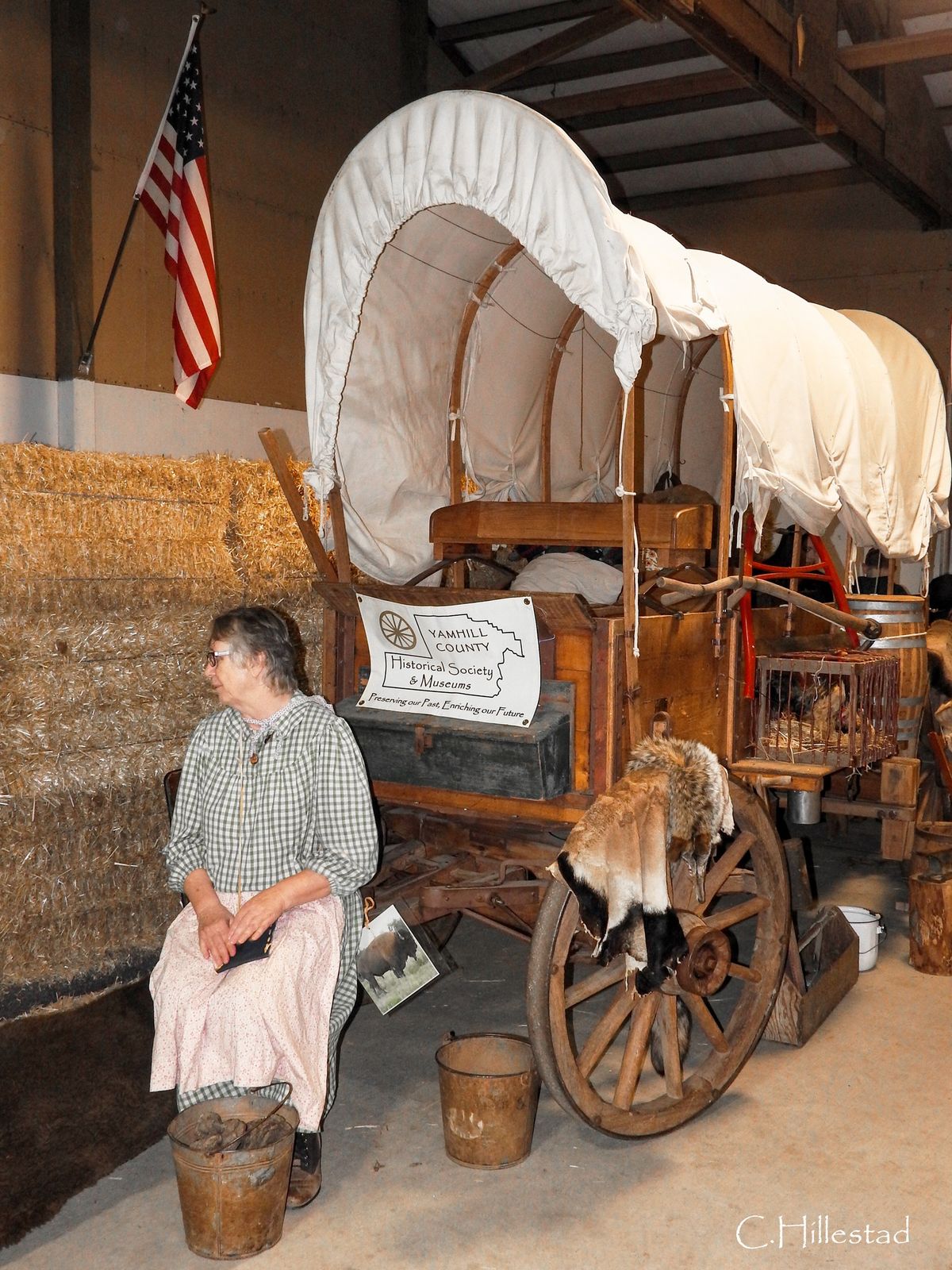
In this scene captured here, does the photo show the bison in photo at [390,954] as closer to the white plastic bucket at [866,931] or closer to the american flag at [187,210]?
the white plastic bucket at [866,931]

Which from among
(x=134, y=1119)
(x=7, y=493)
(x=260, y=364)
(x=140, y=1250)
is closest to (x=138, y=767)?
(x=7, y=493)

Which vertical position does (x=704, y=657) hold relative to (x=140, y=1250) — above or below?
above

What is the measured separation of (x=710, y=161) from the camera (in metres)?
9.77

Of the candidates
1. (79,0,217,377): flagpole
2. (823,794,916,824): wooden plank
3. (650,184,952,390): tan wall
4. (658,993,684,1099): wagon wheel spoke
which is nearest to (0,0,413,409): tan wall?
(79,0,217,377): flagpole

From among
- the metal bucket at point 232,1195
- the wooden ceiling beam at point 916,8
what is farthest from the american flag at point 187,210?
the wooden ceiling beam at point 916,8

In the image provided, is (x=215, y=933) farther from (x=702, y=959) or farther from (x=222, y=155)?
(x=222, y=155)

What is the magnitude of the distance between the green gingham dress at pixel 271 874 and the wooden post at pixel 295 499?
1016 millimetres

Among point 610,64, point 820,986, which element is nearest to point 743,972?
point 820,986

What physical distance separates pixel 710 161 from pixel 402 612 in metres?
7.56

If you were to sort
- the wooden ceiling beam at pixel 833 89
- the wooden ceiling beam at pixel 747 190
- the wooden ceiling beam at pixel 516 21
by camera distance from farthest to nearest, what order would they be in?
the wooden ceiling beam at pixel 747 190 < the wooden ceiling beam at pixel 516 21 < the wooden ceiling beam at pixel 833 89

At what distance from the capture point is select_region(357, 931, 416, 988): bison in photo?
11.7 ft

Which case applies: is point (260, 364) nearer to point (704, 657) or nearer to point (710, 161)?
point (704, 657)

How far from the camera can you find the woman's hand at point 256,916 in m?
2.91

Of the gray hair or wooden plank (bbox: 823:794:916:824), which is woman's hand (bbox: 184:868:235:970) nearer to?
the gray hair
